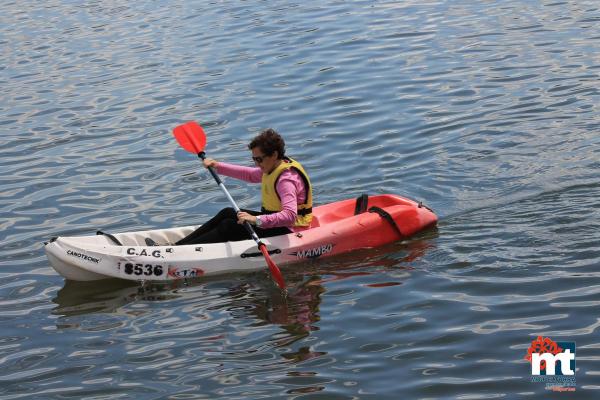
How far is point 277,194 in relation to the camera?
9070 millimetres

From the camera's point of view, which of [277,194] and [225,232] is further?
[225,232]

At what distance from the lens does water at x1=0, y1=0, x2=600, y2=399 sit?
7043mm

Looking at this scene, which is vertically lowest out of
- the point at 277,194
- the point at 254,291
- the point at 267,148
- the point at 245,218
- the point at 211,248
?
the point at 254,291

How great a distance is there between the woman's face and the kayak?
2.09 ft

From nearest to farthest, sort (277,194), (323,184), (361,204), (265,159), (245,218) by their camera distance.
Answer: (245,218), (265,159), (277,194), (361,204), (323,184)

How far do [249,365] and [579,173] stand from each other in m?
4.61

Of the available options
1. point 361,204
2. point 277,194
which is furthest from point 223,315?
point 361,204

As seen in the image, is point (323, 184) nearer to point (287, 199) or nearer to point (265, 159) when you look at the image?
point (287, 199)

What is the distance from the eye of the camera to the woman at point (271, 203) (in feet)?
29.0

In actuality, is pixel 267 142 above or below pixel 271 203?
above

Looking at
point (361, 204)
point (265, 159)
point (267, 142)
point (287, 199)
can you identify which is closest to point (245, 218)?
point (287, 199)

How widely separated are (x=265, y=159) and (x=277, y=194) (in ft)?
1.20

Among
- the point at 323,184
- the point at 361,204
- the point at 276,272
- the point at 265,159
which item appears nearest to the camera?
the point at 276,272

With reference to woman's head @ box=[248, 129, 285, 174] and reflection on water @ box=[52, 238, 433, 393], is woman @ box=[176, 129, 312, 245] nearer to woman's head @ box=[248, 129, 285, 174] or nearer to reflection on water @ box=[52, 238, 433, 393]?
woman's head @ box=[248, 129, 285, 174]
